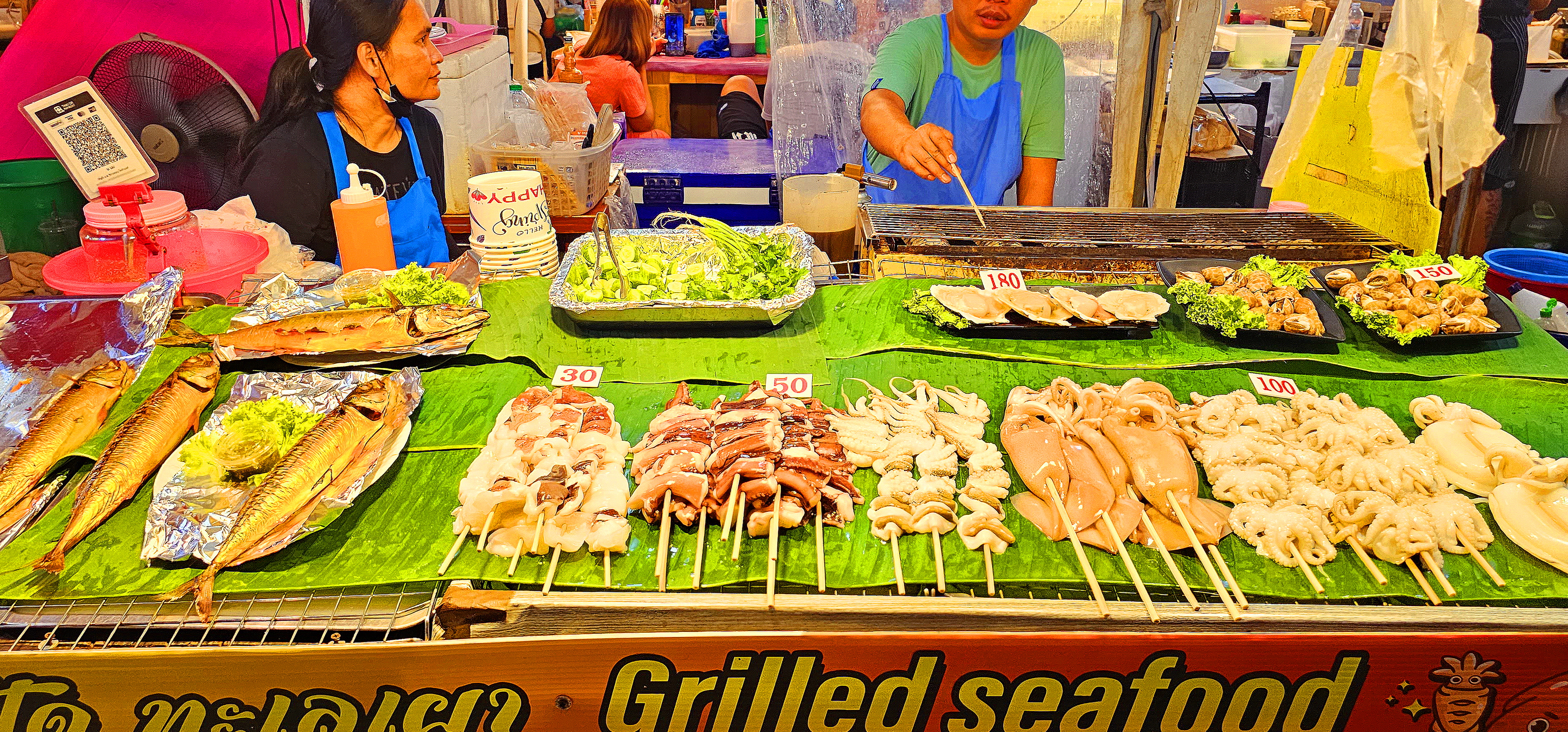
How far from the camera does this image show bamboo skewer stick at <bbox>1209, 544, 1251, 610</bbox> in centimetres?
173

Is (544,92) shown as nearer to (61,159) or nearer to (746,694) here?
(61,159)

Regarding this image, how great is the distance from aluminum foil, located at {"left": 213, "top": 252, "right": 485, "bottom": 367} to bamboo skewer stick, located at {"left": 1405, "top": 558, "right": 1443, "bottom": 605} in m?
2.57

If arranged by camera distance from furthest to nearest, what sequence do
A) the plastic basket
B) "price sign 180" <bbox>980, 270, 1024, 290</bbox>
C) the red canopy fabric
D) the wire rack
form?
the plastic basket < the red canopy fabric < "price sign 180" <bbox>980, 270, 1024, 290</bbox> < the wire rack

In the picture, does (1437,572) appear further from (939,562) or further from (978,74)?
(978,74)

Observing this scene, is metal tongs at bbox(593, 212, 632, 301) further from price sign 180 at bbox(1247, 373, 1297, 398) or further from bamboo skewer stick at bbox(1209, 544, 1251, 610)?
price sign 180 at bbox(1247, 373, 1297, 398)

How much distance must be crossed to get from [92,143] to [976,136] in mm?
4462

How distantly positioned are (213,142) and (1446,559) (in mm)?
4694

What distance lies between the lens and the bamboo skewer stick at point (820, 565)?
5.77 feet

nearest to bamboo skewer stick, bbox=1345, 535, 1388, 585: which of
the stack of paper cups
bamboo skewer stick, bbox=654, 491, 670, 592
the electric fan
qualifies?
bamboo skewer stick, bbox=654, 491, 670, 592

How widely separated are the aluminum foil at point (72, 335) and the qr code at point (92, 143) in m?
1.02

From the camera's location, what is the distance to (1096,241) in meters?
3.54

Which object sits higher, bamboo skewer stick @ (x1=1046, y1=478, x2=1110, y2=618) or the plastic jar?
the plastic jar

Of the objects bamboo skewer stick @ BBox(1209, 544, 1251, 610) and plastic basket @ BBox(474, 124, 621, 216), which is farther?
plastic basket @ BBox(474, 124, 621, 216)

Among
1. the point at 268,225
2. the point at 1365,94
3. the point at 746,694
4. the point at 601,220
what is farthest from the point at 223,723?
the point at 1365,94
